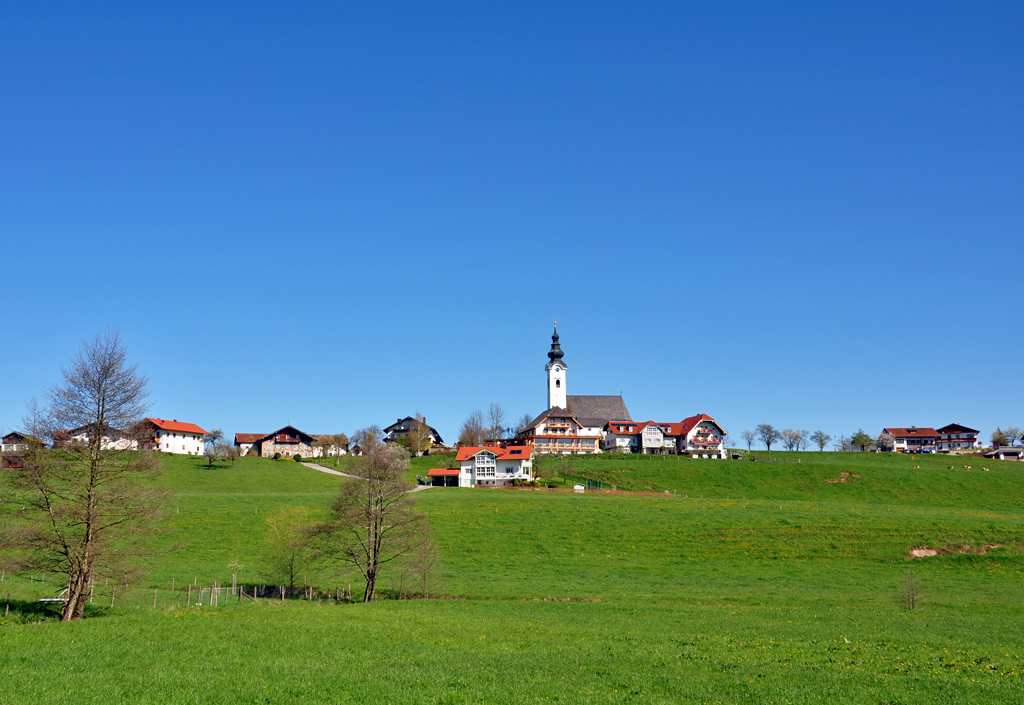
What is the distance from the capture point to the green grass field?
819 inches

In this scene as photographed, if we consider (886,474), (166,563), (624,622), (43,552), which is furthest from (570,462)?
(43,552)

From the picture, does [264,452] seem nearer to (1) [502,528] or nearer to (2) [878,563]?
(1) [502,528]

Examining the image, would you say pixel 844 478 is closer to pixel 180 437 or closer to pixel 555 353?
pixel 555 353

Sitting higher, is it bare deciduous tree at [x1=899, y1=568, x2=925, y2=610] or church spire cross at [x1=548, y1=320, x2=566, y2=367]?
church spire cross at [x1=548, y1=320, x2=566, y2=367]

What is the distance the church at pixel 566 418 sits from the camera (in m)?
153

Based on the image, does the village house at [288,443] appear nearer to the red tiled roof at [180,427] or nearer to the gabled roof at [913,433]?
the red tiled roof at [180,427]

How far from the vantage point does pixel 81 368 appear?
31.2m

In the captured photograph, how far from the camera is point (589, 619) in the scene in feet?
116

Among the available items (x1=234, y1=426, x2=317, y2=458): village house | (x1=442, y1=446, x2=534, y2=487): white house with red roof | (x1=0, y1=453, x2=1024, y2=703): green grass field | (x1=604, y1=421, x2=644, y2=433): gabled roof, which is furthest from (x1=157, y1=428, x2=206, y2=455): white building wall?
(x1=604, y1=421, x2=644, y2=433): gabled roof

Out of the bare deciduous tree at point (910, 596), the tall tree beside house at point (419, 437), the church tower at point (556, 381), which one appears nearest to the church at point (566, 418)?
the church tower at point (556, 381)

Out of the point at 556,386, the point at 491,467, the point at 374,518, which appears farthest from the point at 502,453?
the point at 374,518

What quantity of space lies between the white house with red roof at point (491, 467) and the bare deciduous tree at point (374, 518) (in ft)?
222

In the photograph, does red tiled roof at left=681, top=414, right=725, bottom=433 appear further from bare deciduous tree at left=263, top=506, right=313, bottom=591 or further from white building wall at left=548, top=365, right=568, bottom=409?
bare deciduous tree at left=263, top=506, right=313, bottom=591

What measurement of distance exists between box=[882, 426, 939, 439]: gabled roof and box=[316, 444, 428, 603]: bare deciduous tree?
184052mm
